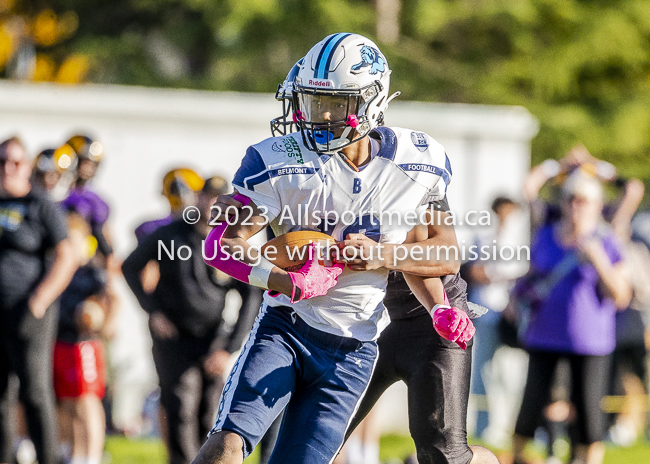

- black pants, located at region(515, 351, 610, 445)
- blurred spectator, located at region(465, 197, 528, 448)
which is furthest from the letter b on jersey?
blurred spectator, located at region(465, 197, 528, 448)

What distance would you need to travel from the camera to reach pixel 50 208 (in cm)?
543

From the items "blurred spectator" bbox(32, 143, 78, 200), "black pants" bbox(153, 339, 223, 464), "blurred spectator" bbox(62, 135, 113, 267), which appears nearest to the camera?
"black pants" bbox(153, 339, 223, 464)

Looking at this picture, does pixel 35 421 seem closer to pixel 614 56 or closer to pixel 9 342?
pixel 9 342

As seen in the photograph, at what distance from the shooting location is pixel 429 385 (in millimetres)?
3799

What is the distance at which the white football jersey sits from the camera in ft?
11.3

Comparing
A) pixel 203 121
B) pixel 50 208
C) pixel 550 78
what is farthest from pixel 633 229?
pixel 550 78

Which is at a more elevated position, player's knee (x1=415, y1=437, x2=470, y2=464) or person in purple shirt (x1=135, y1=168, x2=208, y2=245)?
person in purple shirt (x1=135, y1=168, x2=208, y2=245)

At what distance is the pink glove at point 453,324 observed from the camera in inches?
140

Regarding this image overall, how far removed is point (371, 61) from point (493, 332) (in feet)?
16.5

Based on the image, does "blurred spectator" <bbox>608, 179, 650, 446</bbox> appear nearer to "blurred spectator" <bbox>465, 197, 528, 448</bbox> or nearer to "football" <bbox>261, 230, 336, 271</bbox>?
"blurred spectator" <bbox>465, 197, 528, 448</bbox>

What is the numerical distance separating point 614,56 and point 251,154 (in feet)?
47.0

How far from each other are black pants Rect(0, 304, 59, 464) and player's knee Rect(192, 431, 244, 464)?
246 centimetres

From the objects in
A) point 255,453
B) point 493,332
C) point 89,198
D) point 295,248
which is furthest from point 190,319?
point 493,332

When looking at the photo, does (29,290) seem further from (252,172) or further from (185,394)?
(252,172)
